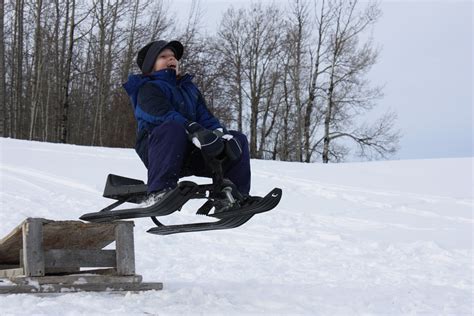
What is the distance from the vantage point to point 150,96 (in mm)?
4789

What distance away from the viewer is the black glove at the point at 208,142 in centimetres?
446

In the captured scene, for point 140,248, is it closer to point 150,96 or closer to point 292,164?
point 150,96

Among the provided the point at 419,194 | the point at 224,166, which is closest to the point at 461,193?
the point at 419,194

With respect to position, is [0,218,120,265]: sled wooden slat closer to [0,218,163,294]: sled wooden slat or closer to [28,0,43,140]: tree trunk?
[0,218,163,294]: sled wooden slat

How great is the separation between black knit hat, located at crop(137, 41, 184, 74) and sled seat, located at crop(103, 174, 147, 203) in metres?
0.93

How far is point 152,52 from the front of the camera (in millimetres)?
5121

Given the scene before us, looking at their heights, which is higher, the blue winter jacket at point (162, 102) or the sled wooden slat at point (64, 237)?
the blue winter jacket at point (162, 102)

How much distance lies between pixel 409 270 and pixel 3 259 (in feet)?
14.4

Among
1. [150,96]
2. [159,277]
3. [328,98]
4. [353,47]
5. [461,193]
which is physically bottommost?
[159,277]

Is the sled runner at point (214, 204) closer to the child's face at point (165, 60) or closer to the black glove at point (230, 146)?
the black glove at point (230, 146)

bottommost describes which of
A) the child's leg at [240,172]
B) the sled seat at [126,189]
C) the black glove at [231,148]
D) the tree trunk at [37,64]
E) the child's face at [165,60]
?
the sled seat at [126,189]

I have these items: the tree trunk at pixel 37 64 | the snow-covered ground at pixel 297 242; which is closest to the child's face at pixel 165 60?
the snow-covered ground at pixel 297 242

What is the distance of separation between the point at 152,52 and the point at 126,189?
1.13 m

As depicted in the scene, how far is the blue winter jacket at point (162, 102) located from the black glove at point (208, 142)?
0.20 metres
